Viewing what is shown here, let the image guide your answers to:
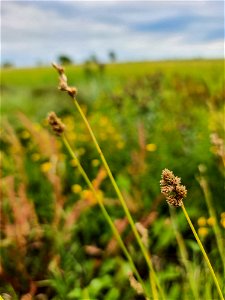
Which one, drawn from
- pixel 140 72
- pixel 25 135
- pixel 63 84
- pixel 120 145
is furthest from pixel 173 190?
pixel 140 72

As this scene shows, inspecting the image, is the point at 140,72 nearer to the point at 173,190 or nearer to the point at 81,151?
the point at 81,151

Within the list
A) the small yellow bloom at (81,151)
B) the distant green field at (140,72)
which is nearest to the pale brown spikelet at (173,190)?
the small yellow bloom at (81,151)

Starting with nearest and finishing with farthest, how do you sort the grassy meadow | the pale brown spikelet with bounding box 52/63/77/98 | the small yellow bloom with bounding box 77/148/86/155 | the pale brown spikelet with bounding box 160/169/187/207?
1. the pale brown spikelet with bounding box 160/169/187/207
2. the pale brown spikelet with bounding box 52/63/77/98
3. the grassy meadow
4. the small yellow bloom with bounding box 77/148/86/155

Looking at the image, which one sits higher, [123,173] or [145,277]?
[123,173]

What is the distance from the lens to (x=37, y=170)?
3.81 metres

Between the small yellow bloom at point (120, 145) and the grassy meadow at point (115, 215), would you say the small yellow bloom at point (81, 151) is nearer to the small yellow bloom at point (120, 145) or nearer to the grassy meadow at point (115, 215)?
the grassy meadow at point (115, 215)

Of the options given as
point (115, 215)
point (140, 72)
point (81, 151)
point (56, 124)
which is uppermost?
point (56, 124)

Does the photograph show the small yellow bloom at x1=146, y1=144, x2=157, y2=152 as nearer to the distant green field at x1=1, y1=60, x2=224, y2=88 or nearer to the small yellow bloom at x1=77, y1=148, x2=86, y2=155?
the small yellow bloom at x1=77, y1=148, x2=86, y2=155

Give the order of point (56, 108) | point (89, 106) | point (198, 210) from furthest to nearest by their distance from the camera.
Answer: point (89, 106) < point (56, 108) < point (198, 210)

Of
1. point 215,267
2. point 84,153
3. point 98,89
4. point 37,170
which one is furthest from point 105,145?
point 98,89

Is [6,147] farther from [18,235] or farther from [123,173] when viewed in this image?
[18,235]

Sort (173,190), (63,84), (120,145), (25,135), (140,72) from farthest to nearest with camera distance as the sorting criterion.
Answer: (140,72)
(25,135)
(120,145)
(63,84)
(173,190)

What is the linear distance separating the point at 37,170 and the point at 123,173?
0.74 meters

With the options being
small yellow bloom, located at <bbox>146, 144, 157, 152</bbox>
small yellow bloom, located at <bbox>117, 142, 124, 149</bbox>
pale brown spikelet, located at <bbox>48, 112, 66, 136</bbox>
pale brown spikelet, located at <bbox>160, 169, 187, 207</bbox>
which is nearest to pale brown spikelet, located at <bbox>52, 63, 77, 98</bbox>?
pale brown spikelet, located at <bbox>48, 112, 66, 136</bbox>
